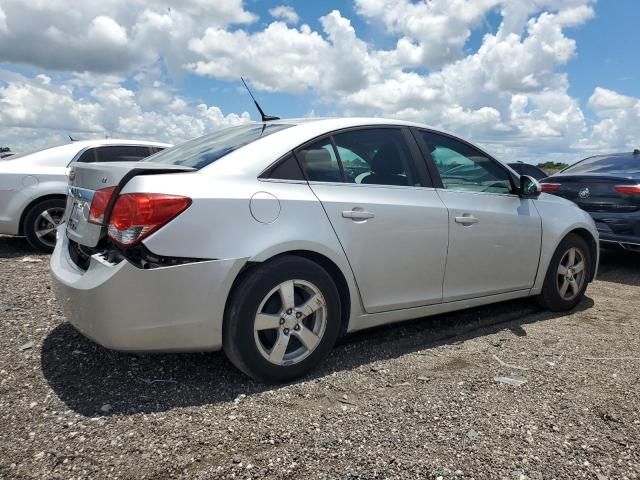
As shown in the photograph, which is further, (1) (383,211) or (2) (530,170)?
(2) (530,170)

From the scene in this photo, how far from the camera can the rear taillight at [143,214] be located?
108 inches

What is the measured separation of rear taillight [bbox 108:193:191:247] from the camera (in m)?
2.75

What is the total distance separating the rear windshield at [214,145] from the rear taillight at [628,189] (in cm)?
463

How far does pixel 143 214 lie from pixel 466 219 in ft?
7.51

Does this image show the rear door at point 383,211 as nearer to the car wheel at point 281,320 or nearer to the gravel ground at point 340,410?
the car wheel at point 281,320

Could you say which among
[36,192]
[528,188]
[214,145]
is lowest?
[36,192]

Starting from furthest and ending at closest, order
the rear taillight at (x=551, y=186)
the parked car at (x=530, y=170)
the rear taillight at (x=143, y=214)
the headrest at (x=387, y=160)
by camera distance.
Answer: the parked car at (x=530, y=170), the rear taillight at (x=551, y=186), the headrest at (x=387, y=160), the rear taillight at (x=143, y=214)

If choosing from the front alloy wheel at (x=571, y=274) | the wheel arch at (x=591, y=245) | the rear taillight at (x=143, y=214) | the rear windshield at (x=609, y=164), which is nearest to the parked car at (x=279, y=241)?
the rear taillight at (x=143, y=214)

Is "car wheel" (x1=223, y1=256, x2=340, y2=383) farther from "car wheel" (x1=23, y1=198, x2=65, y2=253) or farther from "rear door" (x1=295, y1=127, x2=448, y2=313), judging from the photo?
"car wheel" (x1=23, y1=198, x2=65, y2=253)

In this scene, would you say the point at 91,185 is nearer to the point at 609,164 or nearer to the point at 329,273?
the point at 329,273

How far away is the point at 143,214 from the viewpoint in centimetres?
275

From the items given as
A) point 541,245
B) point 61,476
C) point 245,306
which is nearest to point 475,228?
point 541,245

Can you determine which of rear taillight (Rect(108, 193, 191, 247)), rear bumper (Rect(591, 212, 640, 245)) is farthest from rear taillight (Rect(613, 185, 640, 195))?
rear taillight (Rect(108, 193, 191, 247))

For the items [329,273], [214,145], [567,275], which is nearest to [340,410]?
[329,273]
